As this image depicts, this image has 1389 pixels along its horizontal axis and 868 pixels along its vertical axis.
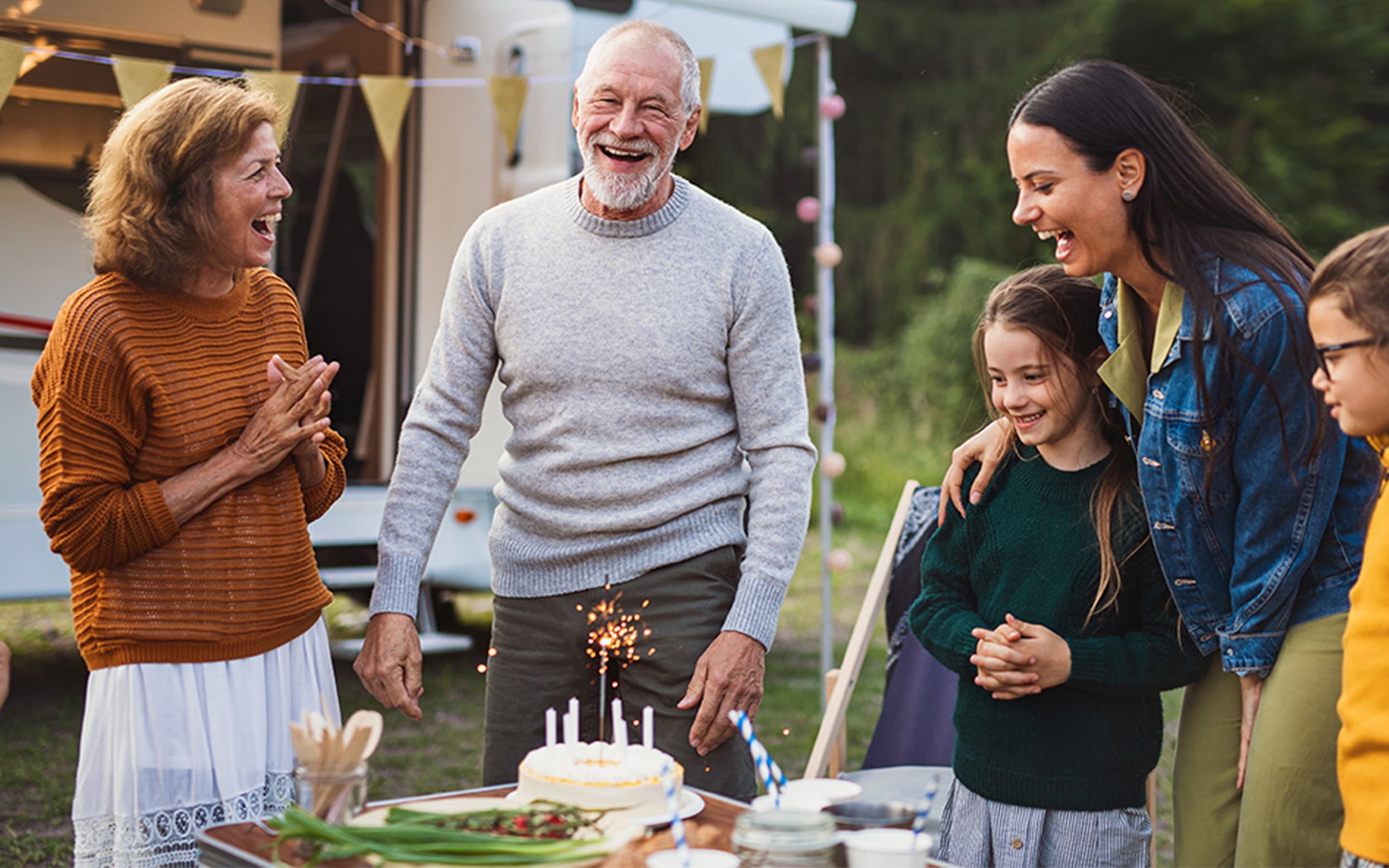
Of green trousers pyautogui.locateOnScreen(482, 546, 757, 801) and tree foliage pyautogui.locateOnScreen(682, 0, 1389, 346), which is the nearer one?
green trousers pyautogui.locateOnScreen(482, 546, 757, 801)

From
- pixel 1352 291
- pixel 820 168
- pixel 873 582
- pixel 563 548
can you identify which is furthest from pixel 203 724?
pixel 820 168

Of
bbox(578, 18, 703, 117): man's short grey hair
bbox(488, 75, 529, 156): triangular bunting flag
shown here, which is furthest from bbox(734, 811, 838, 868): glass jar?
bbox(488, 75, 529, 156): triangular bunting flag

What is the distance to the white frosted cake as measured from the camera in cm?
193

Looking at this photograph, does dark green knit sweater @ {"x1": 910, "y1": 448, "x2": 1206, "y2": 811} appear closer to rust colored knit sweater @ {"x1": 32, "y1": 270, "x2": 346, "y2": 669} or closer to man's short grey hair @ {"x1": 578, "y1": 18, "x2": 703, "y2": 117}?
man's short grey hair @ {"x1": 578, "y1": 18, "x2": 703, "y2": 117}

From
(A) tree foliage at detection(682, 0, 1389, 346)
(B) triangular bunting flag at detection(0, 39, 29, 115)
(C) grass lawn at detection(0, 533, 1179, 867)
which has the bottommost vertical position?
(C) grass lawn at detection(0, 533, 1179, 867)

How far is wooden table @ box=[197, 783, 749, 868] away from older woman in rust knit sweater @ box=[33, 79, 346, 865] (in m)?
0.44

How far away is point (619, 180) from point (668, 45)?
0.26 m

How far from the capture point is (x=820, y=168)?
5.70 meters

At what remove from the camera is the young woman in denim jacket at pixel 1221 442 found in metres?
2.03

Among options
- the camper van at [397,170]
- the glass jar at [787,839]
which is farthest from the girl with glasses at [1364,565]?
the camper van at [397,170]

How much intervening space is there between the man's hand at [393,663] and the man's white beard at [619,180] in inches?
32.5

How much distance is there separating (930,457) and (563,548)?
1075 cm

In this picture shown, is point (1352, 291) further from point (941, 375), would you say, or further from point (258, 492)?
Answer: point (941, 375)

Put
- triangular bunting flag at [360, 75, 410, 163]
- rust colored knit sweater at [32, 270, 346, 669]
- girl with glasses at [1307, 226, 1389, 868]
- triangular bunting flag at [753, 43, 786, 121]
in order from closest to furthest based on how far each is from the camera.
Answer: girl with glasses at [1307, 226, 1389, 868] < rust colored knit sweater at [32, 270, 346, 669] < triangular bunting flag at [360, 75, 410, 163] < triangular bunting flag at [753, 43, 786, 121]
